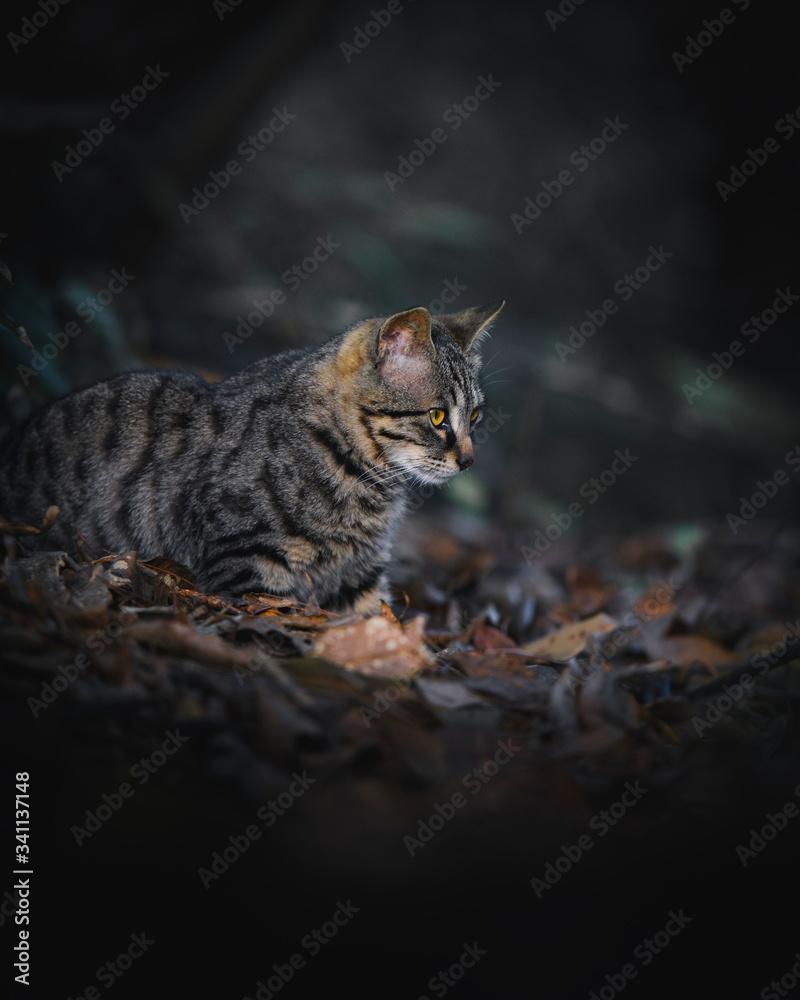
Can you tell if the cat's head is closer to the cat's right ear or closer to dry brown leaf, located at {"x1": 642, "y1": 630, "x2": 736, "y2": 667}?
the cat's right ear

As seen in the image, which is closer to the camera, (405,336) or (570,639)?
(570,639)

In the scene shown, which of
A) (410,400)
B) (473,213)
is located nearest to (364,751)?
(410,400)

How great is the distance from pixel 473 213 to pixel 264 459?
23.3 feet

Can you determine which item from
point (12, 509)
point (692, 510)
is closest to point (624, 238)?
point (692, 510)

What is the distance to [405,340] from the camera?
13.8 ft

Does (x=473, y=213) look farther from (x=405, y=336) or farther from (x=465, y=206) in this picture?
(x=405, y=336)

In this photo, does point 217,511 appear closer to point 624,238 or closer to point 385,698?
point 385,698

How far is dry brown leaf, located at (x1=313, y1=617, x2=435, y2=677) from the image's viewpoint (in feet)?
9.16

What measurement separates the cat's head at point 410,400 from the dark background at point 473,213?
7.65ft

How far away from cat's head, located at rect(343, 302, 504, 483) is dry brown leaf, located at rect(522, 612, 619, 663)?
104 centimetres

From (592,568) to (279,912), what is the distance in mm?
4988

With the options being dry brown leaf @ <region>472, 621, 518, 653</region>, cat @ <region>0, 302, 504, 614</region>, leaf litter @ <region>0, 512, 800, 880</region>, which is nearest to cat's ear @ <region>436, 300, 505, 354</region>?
cat @ <region>0, 302, 504, 614</region>

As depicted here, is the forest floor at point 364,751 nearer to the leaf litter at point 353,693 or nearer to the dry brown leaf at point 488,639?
the leaf litter at point 353,693

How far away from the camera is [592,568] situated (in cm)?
671
